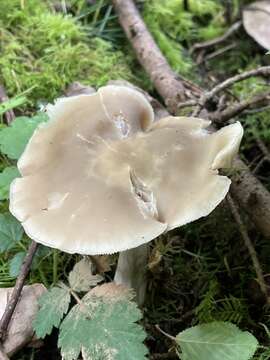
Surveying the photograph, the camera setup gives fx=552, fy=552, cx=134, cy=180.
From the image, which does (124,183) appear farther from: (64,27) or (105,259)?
A: (64,27)

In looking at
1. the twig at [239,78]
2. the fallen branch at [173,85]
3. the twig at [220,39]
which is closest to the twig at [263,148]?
the fallen branch at [173,85]

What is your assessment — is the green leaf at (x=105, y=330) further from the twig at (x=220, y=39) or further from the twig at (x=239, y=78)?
the twig at (x=220, y=39)

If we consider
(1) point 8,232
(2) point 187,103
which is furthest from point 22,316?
(2) point 187,103

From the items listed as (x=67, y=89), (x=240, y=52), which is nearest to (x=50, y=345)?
(x=67, y=89)

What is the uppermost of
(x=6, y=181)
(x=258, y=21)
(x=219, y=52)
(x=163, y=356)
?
(x=6, y=181)

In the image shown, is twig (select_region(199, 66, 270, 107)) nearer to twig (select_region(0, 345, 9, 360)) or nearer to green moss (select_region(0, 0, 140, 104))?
green moss (select_region(0, 0, 140, 104))

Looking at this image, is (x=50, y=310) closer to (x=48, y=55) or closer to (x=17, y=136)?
(x=17, y=136)
